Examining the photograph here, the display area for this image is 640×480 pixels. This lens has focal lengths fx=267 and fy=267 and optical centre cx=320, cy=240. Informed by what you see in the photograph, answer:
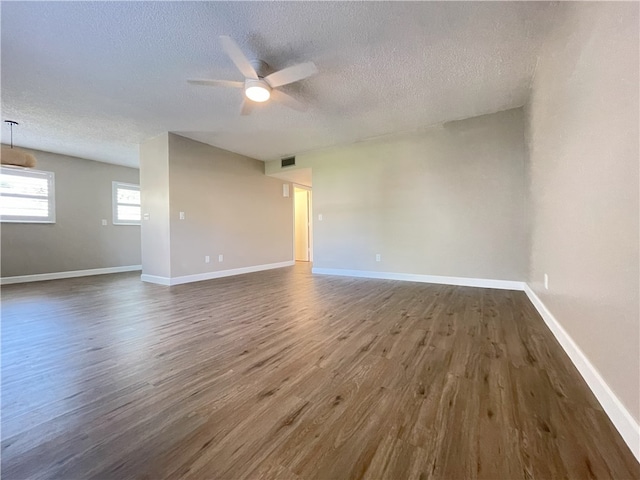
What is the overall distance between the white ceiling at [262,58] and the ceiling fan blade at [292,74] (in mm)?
199

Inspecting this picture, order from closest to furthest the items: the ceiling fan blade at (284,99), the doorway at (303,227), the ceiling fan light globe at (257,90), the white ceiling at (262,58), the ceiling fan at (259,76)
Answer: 1. the white ceiling at (262,58)
2. the ceiling fan at (259,76)
3. the ceiling fan light globe at (257,90)
4. the ceiling fan blade at (284,99)
5. the doorway at (303,227)

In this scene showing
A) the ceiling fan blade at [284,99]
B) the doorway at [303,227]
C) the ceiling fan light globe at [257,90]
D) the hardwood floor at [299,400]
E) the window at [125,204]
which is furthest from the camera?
the doorway at [303,227]

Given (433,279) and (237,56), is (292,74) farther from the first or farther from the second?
(433,279)

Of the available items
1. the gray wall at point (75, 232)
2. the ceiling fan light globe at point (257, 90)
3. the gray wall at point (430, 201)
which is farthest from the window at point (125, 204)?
the ceiling fan light globe at point (257, 90)

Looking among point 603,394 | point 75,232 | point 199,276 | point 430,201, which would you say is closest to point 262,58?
point 430,201

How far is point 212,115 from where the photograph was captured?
372 cm

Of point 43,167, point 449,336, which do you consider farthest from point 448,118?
point 43,167

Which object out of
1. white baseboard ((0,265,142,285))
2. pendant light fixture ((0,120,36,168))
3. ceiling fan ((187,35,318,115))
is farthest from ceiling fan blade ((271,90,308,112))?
white baseboard ((0,265,142,285))

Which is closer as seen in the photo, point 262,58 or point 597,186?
point 597,186

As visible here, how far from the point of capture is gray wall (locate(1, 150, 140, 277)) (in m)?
4.91

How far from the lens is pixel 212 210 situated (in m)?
5.13

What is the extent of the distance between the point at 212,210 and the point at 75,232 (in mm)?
3111

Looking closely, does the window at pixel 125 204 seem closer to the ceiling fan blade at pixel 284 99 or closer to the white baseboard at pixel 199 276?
the white baseboard at pixel 199 276

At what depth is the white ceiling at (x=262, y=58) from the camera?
199 cm
